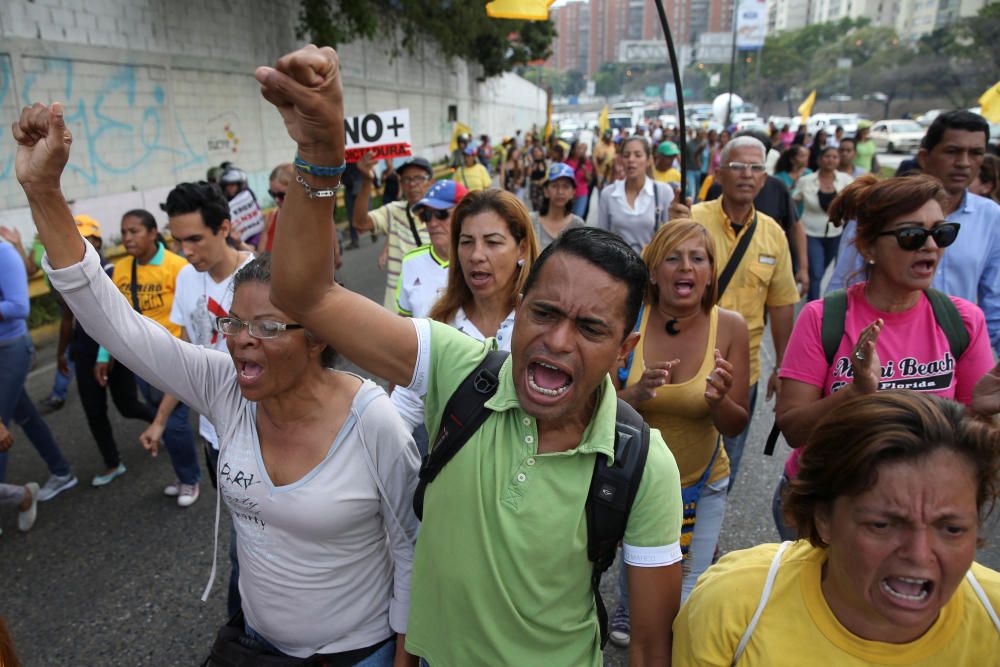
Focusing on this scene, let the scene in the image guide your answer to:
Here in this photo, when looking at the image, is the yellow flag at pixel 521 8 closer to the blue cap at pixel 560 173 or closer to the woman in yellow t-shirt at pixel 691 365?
the blue cap at pixel 560 173

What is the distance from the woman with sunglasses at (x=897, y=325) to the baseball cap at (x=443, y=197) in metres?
2.28

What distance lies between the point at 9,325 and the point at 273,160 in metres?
11.8

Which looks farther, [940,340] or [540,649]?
[940,340]

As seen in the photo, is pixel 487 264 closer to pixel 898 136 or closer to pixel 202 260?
pixel 202 260

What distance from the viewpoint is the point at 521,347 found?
1.47m

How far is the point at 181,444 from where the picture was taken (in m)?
3.97

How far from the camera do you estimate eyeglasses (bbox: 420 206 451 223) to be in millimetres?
4027

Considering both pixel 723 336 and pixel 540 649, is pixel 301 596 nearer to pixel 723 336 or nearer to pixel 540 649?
pixel 540 649

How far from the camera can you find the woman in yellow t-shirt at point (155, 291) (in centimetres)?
394

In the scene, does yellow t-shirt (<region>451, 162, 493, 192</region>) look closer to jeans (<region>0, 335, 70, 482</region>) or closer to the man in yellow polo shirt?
the man in yellow polo shirt

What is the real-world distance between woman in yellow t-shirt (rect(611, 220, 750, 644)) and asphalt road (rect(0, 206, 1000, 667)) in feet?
2.68

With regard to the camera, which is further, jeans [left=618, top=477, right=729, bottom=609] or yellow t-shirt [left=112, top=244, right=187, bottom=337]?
yellow t-shirt [left=112, top=244, right=187, bottom=337]

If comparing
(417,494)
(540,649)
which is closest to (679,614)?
(540,649)

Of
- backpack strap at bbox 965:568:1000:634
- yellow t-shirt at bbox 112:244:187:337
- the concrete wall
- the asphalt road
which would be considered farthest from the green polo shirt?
the concrete wall
